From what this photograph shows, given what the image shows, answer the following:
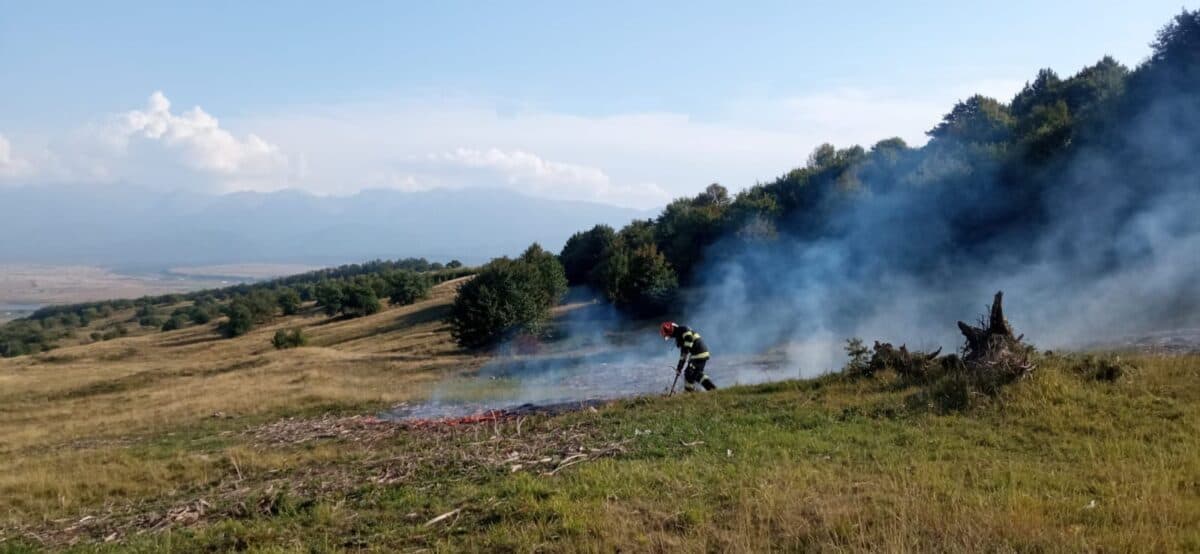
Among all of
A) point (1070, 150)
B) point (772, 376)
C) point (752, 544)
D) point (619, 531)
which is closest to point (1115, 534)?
point (752, 544)

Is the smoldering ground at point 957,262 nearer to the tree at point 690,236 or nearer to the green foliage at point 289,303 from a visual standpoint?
the tree at point 690,236

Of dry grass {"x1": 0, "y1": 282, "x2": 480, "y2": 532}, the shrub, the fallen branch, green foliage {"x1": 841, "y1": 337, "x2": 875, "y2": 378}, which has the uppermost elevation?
green foliage {"x1": 841, "y1": 337, "x2": 875, "y2": 378}

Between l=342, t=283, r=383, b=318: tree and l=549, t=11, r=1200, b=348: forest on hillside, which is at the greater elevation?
l=549, t=11, r=1200, b=348: forest on hillside

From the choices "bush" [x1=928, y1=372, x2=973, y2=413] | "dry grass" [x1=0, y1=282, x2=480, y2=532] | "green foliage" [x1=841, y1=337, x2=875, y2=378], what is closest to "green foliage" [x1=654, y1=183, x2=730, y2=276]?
"dry grass" [x1=0, y1=282, x2=480, y2=532]

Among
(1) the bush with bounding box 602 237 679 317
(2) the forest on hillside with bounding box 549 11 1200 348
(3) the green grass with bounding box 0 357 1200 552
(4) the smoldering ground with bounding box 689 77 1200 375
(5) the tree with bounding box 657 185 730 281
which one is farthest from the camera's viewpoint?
(5) the tree with bounding box 657 185 730 281

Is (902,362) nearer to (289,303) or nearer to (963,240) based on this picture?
(963,240)

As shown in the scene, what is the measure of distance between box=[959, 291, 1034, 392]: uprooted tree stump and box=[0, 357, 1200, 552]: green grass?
0.31 m

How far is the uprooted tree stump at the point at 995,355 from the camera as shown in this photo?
9.86 m

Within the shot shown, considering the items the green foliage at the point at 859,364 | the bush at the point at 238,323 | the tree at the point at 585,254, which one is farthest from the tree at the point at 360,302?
the green foliage at the point at 859,364

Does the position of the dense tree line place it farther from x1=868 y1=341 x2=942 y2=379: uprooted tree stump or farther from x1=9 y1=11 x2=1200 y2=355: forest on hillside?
x1=868 y1=341 x2=942 y2=379: uprooted tree stump

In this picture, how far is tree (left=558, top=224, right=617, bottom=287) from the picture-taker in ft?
184

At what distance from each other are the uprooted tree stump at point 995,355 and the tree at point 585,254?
43265 mm

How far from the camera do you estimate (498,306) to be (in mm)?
32750


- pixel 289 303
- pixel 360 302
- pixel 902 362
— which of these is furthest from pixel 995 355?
pixel 289 303
